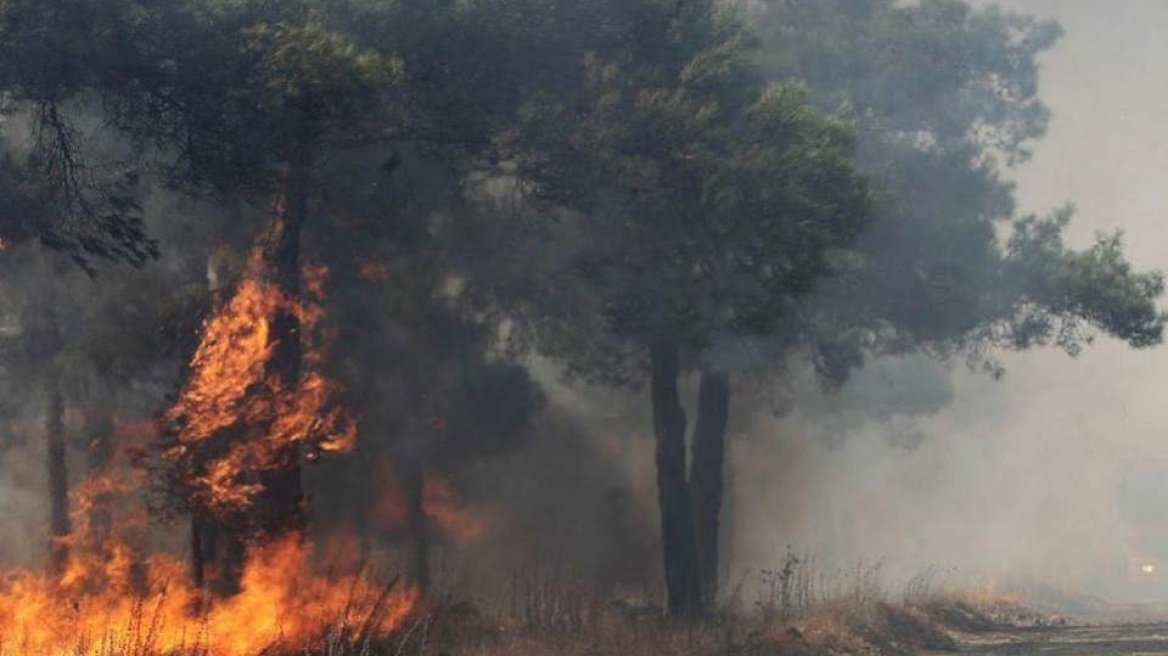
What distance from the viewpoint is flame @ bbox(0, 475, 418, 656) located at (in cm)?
1786

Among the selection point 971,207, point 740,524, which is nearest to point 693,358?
point 971,207

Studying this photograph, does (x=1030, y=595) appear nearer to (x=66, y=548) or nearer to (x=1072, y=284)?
(x=1072, y=284)

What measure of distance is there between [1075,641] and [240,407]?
16317 millimetres

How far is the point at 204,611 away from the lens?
17750 mm

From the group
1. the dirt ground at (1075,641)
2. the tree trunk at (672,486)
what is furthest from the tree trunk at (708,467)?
the dirt ground at (1075,641)

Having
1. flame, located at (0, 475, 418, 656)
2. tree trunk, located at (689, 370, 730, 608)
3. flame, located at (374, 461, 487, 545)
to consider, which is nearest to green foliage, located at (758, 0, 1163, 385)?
tree trunk, located at (689, 370, 730, 608)

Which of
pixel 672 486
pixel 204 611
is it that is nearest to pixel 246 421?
pixel 204 611

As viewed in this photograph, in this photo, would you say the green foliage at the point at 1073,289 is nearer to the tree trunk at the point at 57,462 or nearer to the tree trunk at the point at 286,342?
the tree trunk at the point at 286,342

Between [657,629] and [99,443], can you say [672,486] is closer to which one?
[657,629]

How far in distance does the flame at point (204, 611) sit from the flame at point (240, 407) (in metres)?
1.11

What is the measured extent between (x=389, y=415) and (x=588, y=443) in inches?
367

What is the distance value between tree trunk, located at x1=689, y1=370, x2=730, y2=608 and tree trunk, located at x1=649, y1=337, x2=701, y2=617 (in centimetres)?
206

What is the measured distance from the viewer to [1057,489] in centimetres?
8944

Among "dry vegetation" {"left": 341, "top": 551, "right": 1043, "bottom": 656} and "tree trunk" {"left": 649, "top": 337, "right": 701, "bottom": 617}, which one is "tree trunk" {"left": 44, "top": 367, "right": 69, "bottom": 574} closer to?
"dry vegetation" {"left": 341, "top": 551, "right": 1043, "bottom": 656}
